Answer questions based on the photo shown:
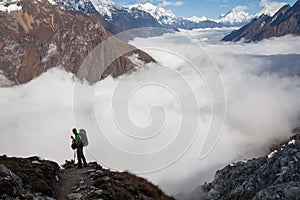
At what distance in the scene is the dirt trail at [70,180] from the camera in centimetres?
2353

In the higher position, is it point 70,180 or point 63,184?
point 70,180

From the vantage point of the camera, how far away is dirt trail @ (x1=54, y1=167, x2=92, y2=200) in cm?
2353

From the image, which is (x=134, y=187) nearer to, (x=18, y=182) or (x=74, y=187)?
(x=74, y=187)

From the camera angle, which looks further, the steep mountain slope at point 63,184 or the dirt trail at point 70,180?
the dirt trail at point 70,180

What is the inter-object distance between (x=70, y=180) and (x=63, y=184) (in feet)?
3.54

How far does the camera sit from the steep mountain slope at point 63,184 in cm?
1991

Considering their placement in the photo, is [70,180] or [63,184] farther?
[70,180]

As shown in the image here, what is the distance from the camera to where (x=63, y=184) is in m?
25.9

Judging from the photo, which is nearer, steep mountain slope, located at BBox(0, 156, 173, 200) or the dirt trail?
steep mountain slope, located at BBox(0, 156, 173, 200)

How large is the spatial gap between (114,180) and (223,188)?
43.1 m

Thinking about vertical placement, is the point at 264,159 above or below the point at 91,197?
above

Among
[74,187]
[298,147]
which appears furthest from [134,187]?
[298,147]

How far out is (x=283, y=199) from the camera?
33219 mm

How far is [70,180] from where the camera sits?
27.0m
